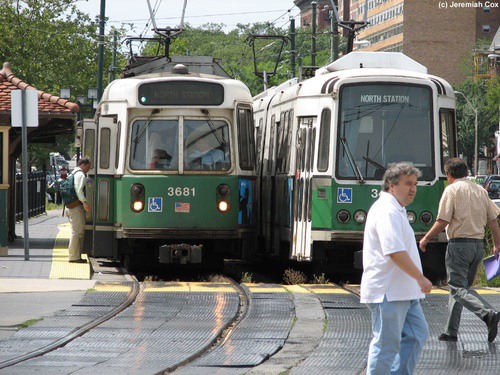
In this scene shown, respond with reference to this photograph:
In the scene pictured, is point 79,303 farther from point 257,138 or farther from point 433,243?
point 257,138

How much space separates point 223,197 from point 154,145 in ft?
4.28

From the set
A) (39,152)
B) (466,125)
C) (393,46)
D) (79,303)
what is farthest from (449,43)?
(79,303)

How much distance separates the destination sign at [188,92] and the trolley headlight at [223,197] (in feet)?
4.25

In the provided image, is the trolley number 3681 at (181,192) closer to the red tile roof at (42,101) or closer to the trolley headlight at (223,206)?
the trolley headlight at (223,206)

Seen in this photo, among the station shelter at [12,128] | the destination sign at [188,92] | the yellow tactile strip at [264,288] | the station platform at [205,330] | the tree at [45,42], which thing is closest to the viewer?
the station platform at [205,330]

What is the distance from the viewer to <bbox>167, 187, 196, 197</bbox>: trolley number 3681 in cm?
1923

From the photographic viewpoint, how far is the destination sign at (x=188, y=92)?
1939cm

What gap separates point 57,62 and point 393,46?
7493 cm

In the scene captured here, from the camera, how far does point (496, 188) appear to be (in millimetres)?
57781

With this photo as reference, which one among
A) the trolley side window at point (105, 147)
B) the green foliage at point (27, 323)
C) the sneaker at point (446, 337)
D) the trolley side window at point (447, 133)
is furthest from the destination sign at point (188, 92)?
the sneaker at point (446, 337)

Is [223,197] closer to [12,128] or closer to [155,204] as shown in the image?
[155,204]

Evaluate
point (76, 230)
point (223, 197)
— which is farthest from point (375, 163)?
point (76, 230)

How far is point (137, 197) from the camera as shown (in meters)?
19.2

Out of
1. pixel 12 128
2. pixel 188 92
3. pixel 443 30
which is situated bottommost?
pixel 12 128
